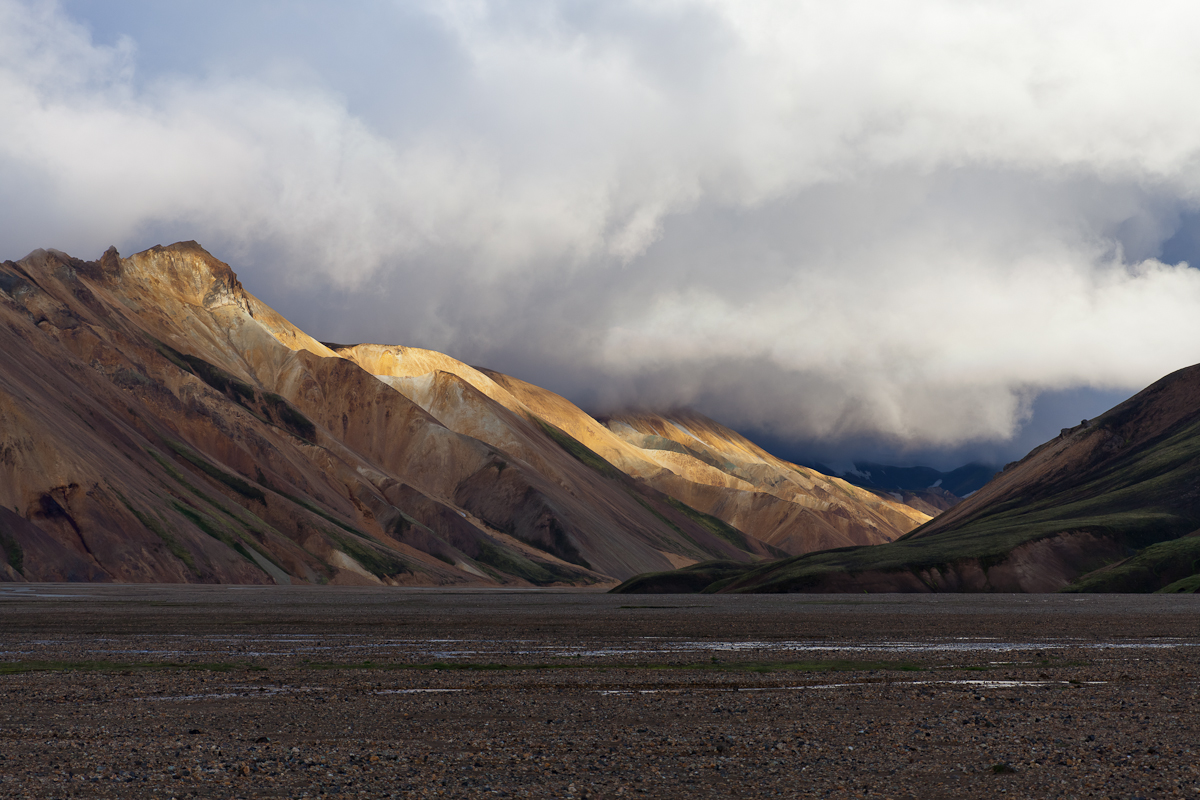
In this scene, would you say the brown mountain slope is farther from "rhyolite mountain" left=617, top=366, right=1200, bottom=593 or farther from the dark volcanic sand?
the dark volcanic sand

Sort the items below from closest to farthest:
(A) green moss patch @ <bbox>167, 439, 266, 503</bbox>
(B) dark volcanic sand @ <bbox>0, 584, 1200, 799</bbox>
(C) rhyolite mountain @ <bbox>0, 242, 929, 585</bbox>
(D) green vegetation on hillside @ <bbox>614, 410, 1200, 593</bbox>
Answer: (B) dark volcanic sand @ <bbox>0, 584, 1200, 799</bbox> < (C) rhyolite mountain @ <bbox>0, 242, 929, 585</bbox> < (D) green vegetation on hillside @ <bbox>614, 410, 1200, 593</bbox> < (A) green moss patch @ <bbox>167, 439, 266, 503</bbox>

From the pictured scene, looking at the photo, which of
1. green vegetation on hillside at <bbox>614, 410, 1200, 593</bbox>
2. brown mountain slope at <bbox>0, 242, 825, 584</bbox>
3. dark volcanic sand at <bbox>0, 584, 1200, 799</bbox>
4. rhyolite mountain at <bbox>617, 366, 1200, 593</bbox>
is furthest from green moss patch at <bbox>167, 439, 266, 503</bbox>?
dark volcanic sand at <bbox>0, 584, 1200, 799</bbox>

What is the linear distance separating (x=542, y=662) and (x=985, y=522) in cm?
15001

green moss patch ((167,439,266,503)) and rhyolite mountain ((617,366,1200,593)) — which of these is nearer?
rhyolite mountain ((617,366,1200,593))

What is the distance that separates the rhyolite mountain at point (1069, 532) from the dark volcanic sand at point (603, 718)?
85.1 metres

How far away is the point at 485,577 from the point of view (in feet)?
572

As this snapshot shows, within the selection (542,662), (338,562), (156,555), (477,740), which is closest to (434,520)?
(338,562)

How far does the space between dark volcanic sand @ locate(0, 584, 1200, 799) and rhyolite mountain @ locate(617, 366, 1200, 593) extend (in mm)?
85144

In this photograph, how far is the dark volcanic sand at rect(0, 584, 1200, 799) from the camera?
12266 millimetres

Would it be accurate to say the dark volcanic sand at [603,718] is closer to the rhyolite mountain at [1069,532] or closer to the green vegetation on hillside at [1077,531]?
the rhyolite mountain at [1069,532]

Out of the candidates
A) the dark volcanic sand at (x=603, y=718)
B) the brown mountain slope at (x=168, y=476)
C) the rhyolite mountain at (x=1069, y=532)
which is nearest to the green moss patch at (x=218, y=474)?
the brown mountain slope at (x=168, y=476)

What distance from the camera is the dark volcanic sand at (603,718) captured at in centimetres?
1227

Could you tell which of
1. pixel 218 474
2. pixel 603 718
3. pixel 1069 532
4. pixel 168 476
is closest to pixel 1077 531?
pixel 1069 532

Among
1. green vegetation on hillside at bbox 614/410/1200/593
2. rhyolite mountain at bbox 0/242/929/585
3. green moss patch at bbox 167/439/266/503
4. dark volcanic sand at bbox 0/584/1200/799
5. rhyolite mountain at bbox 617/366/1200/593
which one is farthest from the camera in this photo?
green moss patch at bbox 167/439/266/503
